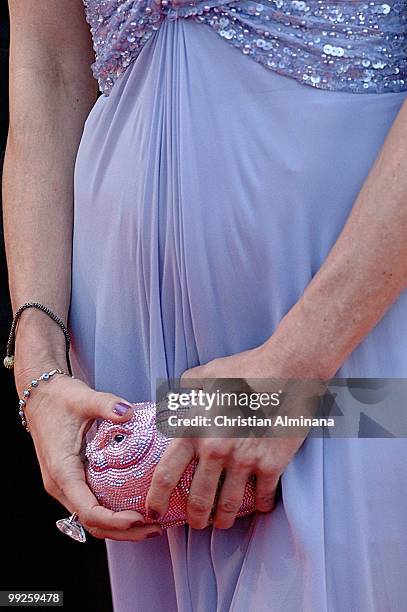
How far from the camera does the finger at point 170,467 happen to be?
1.14 m

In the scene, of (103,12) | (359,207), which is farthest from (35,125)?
(359,207)

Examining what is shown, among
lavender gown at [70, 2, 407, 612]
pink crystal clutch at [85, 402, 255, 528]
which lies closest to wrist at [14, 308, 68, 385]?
lavender gown at [70, 2, 407, 612]

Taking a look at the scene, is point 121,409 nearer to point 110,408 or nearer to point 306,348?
point 110,408

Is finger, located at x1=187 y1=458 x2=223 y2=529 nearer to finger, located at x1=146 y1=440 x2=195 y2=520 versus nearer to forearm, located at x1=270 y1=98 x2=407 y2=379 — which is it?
finger, located at x1=146 y1=440 x2=195 y2=520

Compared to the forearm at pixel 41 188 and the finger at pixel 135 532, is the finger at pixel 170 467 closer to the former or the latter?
the finger at pixel 135 532

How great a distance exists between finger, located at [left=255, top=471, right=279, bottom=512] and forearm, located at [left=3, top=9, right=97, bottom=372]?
14.8 inches

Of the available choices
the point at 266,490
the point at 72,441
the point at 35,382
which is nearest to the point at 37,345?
the point at 35,382

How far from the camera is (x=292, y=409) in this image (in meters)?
1.13

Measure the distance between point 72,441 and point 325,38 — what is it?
0.58m

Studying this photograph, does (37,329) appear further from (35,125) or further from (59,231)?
(35,125)

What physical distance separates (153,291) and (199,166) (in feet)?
0.53

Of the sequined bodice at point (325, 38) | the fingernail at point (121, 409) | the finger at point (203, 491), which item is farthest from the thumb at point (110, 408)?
the sequined bodice at point (325, 38)

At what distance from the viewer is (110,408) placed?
121 centimetres

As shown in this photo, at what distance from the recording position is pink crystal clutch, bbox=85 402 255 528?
3.84ft
